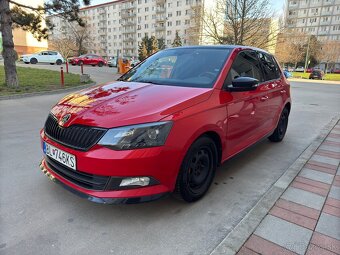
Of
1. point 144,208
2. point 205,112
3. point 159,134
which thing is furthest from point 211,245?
point 205,112

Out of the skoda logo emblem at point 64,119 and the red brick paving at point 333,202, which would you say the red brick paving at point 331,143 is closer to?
the red brick paving at point 333,202

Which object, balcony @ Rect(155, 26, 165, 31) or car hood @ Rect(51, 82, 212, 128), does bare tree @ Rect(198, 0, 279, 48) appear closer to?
car hood @ Rect(51, 82, 212, 128)

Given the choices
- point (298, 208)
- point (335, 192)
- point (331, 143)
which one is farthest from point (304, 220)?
point (331, 143)

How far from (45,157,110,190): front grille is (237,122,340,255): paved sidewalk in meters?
1.32

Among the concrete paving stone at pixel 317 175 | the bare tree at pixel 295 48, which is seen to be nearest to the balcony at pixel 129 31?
the bare tree at pixel 295 48

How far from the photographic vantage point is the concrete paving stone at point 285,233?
2246mm

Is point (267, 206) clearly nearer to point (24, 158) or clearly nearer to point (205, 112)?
point (205, 112)

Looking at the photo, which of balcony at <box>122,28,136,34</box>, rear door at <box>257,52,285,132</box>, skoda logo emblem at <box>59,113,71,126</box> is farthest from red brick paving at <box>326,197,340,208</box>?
balcony at <box>122,28,136,34</box>

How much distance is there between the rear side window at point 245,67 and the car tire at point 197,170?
853mm

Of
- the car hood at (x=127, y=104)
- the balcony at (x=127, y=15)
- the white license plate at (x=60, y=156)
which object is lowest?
the white license plate at (x=60, y=156)

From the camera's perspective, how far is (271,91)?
→ 14.0 feet

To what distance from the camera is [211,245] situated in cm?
224

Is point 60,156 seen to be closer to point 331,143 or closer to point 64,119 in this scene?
point 64,119

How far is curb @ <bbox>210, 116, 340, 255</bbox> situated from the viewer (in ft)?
7.10
